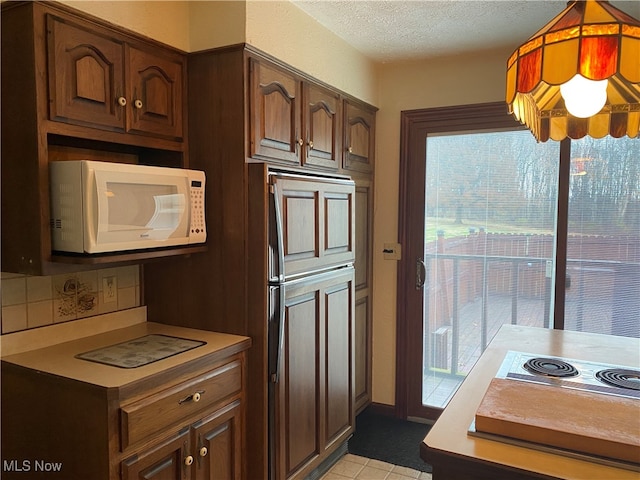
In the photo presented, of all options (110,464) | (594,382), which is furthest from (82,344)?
(594,382)

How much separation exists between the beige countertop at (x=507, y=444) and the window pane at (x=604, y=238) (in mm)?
876

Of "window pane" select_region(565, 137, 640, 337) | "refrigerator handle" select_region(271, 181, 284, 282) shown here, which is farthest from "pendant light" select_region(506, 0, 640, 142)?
"window pane" select_region(565, 137, 640, 337)

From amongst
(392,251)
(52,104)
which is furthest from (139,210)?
(392,251)

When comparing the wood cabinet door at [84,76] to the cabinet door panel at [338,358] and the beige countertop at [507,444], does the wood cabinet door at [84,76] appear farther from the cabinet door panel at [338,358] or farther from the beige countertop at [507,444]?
the beige countertop at [507,444]

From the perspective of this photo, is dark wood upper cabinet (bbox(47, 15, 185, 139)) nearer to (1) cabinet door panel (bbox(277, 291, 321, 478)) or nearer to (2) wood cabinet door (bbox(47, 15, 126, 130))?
(2) wood cabinet door (bbox(47, 15, 126, 130))

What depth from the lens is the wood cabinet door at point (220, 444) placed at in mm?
1927

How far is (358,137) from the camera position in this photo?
10.8ft

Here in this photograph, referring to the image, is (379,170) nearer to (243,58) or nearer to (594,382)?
(243,58)

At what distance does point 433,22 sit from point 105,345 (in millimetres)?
2311

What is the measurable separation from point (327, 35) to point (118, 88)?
51.9 inches

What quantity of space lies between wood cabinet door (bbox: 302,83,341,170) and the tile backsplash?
1.10 meters

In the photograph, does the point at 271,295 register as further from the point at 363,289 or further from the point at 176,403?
the point at 363,289

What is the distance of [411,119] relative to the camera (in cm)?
341

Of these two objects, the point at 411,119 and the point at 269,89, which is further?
the point at 411,119
